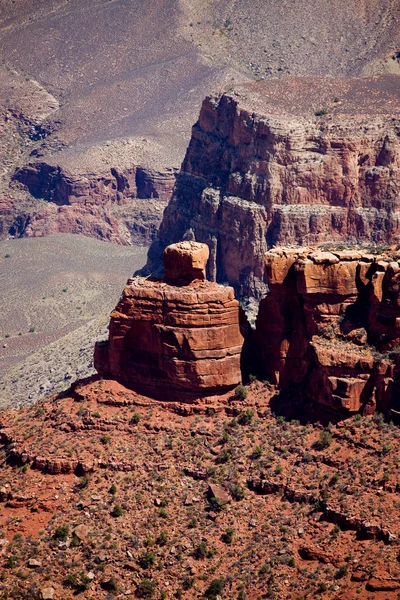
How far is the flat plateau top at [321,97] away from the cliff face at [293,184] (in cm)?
32

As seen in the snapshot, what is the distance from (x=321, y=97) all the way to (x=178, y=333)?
74.3 meters

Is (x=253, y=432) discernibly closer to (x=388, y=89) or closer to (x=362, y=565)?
(x=362, y=565)

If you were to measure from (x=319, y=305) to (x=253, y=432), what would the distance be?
720 cm

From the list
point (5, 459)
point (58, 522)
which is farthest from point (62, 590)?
point (5, 459)

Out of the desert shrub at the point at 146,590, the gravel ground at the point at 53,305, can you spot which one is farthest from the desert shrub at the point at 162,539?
the gravel ground at the point at 53,305

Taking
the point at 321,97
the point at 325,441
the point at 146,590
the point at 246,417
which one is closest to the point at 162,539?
the point at 146,590

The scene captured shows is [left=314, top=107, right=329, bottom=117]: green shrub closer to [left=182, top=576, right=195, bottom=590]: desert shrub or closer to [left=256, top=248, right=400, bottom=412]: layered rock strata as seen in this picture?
[left=256, top=248, right=400, bottom=412]: layered rock strata

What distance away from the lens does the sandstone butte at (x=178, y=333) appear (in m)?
86.1

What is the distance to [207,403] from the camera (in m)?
87.4

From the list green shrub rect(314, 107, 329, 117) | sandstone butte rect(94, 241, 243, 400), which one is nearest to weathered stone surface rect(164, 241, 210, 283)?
sandstone butte rect(94, 241, 243, 400)

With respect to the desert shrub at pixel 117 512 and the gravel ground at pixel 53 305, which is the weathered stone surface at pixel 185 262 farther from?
the gravel ground at pixel 53 305

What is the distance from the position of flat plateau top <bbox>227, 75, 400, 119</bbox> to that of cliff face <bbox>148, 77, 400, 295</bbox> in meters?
0.32

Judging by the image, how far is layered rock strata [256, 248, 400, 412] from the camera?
273ft

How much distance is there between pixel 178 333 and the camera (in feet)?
282
